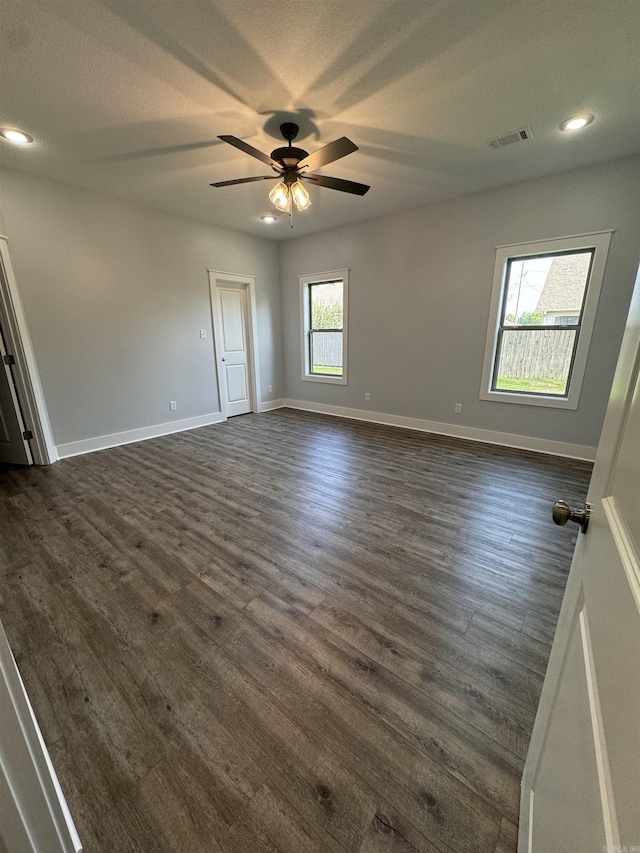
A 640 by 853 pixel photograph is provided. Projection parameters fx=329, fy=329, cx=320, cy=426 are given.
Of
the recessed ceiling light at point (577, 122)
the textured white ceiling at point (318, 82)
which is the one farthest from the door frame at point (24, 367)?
the recessed ceiling light at point (577, 122)

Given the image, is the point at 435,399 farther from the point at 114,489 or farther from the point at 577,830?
the point at 577,830

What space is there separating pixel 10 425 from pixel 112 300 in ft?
5.74

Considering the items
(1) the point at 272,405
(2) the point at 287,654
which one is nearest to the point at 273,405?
(1) the point at 272,405

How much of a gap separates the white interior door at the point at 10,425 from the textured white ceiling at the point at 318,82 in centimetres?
195

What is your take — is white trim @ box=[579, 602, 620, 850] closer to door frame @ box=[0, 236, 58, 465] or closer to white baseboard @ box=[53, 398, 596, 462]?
white baseboard @ box=[53, 398, 596, 462]

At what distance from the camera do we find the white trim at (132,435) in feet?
12.6

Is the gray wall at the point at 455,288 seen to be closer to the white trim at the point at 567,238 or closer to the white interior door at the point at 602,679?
the white trim at the point at 567,238

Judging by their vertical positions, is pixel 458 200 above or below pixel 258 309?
Answer: above

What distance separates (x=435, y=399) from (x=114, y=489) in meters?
3.88

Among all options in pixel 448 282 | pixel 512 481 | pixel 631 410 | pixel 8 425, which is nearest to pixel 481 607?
pixel 631 410

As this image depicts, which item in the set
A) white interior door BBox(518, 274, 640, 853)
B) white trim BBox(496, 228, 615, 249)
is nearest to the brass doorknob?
white interior door BBox(518, 274, 640, 853)

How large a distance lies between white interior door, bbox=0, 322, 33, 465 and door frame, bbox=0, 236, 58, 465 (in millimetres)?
43

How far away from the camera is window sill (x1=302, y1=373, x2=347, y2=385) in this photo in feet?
17.6

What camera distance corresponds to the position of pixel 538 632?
1.55 m
